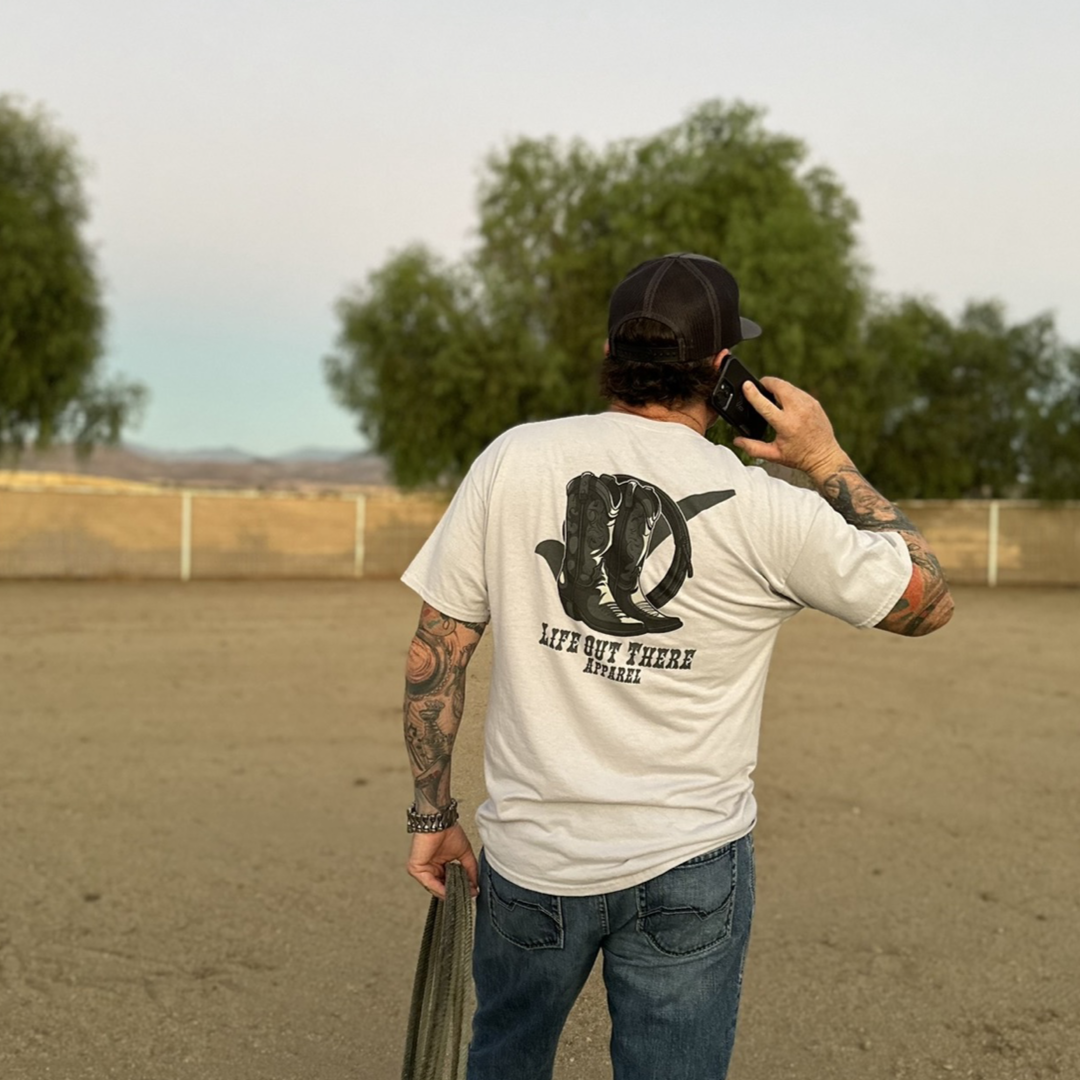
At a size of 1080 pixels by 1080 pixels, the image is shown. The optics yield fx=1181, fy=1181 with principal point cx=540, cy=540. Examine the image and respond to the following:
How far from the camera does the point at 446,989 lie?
2.21 meters

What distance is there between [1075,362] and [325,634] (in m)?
23.2

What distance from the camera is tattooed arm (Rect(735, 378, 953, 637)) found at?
195 centimetres

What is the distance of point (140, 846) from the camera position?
5.65m

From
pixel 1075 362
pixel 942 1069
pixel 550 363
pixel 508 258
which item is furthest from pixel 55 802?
pixel 1075 362

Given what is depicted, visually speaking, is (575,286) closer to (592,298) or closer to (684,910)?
(592,298)

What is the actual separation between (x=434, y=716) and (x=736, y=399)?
803 mm

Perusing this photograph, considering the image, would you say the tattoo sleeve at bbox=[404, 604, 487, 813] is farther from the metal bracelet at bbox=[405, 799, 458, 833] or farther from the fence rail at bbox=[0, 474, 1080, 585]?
the fence rail at bbox=[0, 474, 1080, 585]

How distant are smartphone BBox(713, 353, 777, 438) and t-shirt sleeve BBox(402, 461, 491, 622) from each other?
0.42 meters

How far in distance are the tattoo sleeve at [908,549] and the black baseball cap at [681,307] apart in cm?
31

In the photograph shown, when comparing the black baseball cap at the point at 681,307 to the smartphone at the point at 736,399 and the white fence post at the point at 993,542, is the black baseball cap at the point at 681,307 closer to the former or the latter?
the smartphone at the point at 736,399

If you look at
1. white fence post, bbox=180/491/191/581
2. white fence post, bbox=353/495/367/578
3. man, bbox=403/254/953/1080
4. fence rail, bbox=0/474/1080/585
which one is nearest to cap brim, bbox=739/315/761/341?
man, bbox=403/254/953/1080

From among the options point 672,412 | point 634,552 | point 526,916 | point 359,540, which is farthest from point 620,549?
point 359,540

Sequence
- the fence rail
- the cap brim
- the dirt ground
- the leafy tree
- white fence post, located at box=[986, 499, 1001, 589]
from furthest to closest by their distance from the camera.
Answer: the leafy tree, white fence post, located at box=[986, 499, 1001, 589], the fence rail, the dirt ground, the cap brim

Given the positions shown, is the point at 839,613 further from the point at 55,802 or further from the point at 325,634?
the point at 325,634
